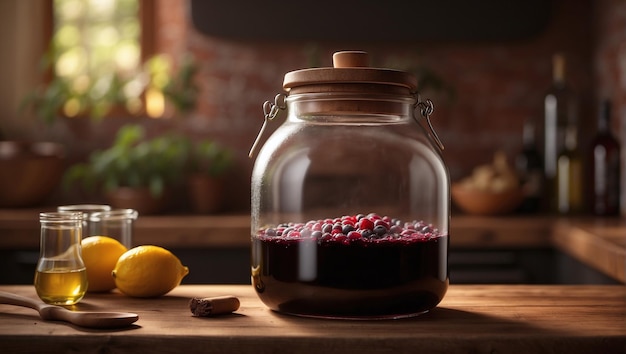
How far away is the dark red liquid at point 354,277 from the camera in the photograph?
39.1 inches

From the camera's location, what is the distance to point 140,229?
2396mm

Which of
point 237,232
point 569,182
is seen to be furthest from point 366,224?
point 569,182

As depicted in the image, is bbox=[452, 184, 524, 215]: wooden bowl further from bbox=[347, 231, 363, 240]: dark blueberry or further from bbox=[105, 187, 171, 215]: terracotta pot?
bbox=[347, 231, 363, 240]: dark blueberry

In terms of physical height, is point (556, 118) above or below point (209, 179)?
above

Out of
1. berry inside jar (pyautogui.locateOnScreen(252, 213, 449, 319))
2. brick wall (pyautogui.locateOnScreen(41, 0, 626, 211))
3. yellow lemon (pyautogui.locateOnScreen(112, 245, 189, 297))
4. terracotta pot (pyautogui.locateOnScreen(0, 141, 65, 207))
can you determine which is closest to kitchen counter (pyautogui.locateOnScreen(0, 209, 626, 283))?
terracotta pot (pyautogui.locateOnScreen(0, 141, 65, 207))

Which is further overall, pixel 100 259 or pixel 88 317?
pixel 100 259

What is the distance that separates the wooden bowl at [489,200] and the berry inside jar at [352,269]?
1.56 m

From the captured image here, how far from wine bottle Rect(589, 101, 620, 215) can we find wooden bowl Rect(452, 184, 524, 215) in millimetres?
261

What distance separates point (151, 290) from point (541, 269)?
5.22 ft

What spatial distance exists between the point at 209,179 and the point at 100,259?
1587mm

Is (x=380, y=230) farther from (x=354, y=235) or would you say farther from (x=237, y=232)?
(x=237, y=232)

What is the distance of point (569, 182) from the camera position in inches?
106

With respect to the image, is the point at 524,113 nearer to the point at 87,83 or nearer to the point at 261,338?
the point at 87,83

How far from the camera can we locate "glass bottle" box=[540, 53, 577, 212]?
275 cm
